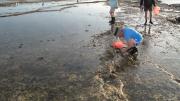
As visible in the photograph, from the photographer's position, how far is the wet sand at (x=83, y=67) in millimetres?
6395

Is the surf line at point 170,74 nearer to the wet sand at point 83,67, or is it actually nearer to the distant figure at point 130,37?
the wet sand at point 83,67

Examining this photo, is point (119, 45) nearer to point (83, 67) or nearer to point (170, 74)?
point (83, 67)

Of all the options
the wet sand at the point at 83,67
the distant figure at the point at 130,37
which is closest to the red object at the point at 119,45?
the wet sand at the point at 83,67

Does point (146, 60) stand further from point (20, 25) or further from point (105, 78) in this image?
point (20, 25)

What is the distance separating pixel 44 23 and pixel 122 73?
8.52 metres

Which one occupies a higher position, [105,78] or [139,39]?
[139,39]

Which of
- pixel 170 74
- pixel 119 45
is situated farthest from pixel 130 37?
pixel 170 74

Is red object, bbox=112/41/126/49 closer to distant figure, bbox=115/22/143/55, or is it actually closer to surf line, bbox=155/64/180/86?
distant figure, bbox=115/22/143/55

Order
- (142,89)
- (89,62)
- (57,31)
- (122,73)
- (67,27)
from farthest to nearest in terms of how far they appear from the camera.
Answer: (67,27) → (57,31) → (89,62) → (122,73) → (142,89)

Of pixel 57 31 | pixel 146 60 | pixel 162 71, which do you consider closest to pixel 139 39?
pixel 146 60

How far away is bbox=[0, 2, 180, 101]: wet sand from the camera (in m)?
6.39

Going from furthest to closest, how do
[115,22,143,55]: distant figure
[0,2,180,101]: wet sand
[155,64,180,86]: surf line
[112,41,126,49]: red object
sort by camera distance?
1. [112,41,126,49]: red object
2. [115,22,143,55]: distant figure
3. [155,64,180,86]: surf line
4. [0,2,180,101]: wet sand

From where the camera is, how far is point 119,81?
7.02 m

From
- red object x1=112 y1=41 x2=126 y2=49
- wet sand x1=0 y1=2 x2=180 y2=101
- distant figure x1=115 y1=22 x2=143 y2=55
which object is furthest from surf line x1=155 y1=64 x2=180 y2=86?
red object x1=112 y1=41 x2=126 y2=49
